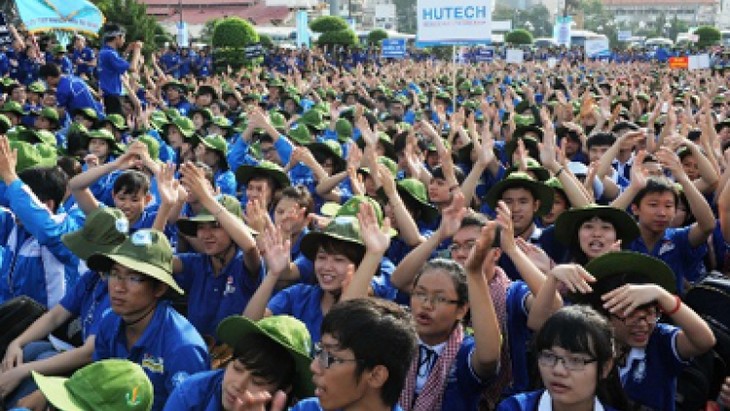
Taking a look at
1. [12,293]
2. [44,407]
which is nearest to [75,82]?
[12,293]

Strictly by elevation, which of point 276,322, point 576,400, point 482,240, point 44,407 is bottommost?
point 44,407

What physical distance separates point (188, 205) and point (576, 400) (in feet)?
11.7

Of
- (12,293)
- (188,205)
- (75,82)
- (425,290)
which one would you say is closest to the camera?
(425,290)

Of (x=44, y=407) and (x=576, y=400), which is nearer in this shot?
(x=576, y=400)

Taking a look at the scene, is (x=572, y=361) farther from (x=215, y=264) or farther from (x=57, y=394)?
(x=215, y=264)

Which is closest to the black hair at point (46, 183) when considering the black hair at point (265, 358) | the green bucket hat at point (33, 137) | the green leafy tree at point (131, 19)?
the black hair at point (265, 358)

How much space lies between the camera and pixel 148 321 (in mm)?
3693

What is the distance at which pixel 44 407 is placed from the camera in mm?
3639

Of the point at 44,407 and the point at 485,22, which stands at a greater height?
the point at 485,22

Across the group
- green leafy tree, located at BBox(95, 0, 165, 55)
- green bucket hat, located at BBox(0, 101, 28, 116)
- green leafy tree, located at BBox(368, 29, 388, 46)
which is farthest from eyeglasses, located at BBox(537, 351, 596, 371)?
green leafy tree, located at BBox(368, 29, 388, 46)

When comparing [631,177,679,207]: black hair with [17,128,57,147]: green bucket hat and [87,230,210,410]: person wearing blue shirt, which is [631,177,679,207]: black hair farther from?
[17,128,57,147]: green bucket hat

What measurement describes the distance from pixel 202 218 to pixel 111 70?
8.11 metres

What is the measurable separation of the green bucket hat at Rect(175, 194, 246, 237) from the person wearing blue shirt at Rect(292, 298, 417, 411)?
1.84 meters

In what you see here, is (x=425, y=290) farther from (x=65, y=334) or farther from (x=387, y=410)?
(x=65, y=334)
